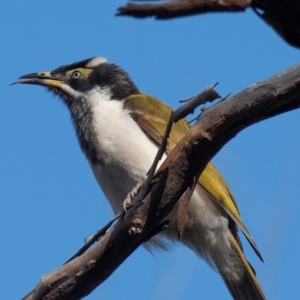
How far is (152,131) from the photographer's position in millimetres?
4547

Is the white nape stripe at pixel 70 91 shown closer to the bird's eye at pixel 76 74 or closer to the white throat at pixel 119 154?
the bird's eye at pixel 76 74

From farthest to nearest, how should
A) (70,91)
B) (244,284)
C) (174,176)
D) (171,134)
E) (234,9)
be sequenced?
1. (70,91)
2. (171,134)
3. (244,284)
4. (174,176)
5. (234,9)

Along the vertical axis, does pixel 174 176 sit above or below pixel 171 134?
below

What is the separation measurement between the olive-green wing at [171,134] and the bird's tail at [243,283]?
296 millimetres

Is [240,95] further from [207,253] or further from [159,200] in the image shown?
[207,253]

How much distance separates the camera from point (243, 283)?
448 centimetres

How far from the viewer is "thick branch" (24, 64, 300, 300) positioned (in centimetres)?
226

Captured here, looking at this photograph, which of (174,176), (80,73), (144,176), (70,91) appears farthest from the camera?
(80,73)

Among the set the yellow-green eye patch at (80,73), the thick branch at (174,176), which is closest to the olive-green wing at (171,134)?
the yellow-green eye patch at (80,73)

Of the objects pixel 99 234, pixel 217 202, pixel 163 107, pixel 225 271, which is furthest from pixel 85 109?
pixel 99 234

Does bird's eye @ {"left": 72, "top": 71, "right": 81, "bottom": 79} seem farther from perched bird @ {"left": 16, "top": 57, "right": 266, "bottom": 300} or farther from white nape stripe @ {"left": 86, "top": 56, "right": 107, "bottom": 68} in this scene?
perched bird @ {"left": 16, "top": 57, "right": 266, "bottom": 300}

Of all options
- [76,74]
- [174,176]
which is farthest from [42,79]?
[174,176]

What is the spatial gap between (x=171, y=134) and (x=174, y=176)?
2022 mm

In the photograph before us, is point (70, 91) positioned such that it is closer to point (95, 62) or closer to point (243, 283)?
point (95, 62)
